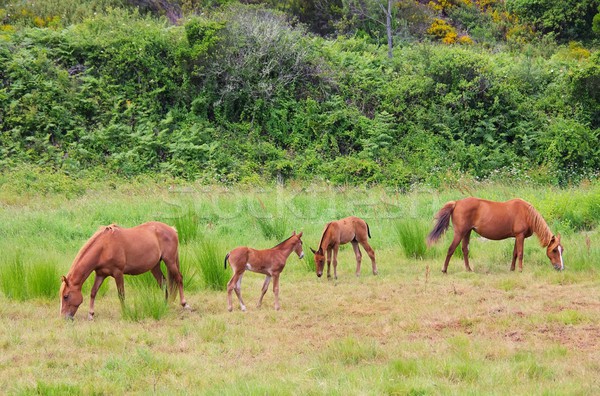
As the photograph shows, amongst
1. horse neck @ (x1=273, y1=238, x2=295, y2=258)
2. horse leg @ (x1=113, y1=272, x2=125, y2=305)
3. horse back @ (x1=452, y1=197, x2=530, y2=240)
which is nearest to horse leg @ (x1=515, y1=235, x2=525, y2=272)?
horse back @ (x1=452, y1=197, x2=530, y2=240)

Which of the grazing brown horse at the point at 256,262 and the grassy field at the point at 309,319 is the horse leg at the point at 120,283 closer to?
the grassy field at the point at 309,319

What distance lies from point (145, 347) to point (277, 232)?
7.15 metres

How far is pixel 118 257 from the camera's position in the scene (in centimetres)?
1000

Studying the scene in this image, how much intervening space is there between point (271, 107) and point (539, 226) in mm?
14448

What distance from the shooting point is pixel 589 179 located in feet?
79.8

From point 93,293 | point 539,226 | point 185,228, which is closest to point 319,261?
point 185,228

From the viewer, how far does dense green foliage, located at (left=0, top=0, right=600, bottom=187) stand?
2361 centimetres

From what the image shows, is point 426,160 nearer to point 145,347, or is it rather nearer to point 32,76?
point 32,76

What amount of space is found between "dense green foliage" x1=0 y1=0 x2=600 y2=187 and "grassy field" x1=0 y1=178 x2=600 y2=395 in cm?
657

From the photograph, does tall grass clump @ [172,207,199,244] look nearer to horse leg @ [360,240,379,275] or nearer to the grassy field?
the grassy field

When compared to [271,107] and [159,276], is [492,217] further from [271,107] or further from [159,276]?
[271,107]

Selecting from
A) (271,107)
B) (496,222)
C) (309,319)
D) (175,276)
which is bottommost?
(309,319)

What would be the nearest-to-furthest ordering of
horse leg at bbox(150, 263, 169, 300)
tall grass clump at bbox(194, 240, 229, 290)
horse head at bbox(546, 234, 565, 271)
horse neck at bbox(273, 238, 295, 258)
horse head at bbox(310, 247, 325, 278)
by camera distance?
horse neck at bbox(273, 238, 295, 258)
horse leg at bbox(150, 263, 169, 300)
tall grass clump at bbox(194, 240, 229, 290)
horse head at bbox(310, 247, 325, 278)
horse head at bbox(546, 234, 565, 271)

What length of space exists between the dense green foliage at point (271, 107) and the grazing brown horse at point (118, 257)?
39.0ft
